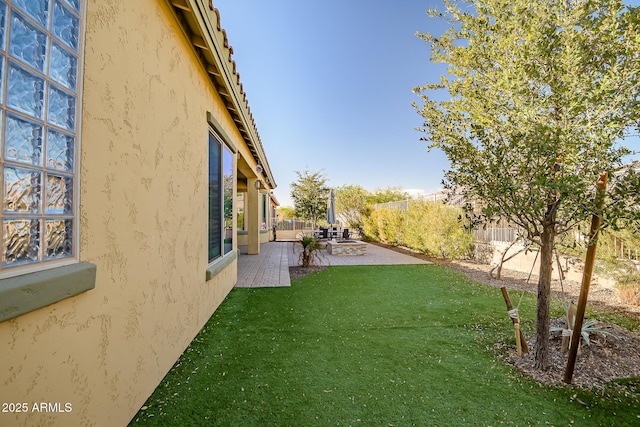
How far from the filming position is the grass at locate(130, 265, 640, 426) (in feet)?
8.58

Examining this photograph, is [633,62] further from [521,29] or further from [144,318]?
[144,318]

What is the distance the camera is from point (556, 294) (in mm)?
6859

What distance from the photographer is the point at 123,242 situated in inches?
94.3

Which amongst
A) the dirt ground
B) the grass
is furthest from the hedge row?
the grass

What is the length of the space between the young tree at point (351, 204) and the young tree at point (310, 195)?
8.79ft

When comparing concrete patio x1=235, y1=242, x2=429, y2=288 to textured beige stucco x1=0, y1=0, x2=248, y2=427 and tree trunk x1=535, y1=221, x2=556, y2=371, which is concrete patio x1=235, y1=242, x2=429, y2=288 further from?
tree trunk x1=535, y1=221, x2=556, y2=371

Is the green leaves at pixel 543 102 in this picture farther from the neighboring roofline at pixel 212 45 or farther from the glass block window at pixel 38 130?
the glass block window at pixel 38 130

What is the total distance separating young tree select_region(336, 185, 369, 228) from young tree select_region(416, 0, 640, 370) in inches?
733

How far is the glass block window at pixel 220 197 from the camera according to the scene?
5.36m

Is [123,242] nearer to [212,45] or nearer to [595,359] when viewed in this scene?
[212,45]

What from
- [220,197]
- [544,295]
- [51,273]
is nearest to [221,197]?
[220,197]

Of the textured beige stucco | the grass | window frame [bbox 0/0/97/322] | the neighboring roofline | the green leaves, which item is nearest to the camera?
window frame [bbox 0/0/97/322]

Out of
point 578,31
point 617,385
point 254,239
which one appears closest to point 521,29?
point 578,31

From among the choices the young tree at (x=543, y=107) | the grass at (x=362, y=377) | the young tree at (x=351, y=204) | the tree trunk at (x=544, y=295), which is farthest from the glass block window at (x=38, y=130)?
the young tree at (x=351, y=204)
